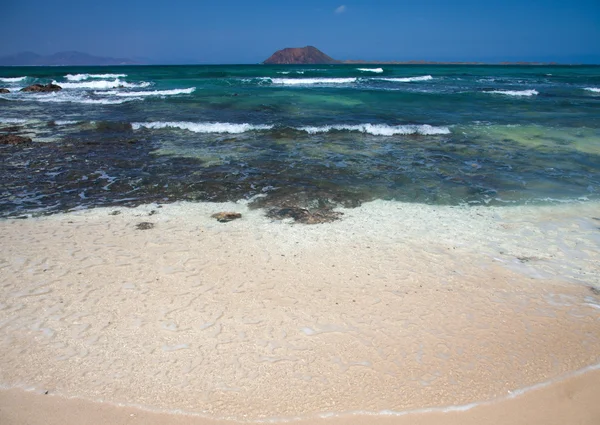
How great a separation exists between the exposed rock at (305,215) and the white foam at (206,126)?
341 inches

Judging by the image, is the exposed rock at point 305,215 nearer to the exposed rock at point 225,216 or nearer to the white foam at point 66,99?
the exposed rock at point 225,216

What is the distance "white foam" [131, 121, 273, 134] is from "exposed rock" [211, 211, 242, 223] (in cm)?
874

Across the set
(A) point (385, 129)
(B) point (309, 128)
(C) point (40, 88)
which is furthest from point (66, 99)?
(A) point (385, 129)

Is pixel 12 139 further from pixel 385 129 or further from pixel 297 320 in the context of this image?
pixel 297 320

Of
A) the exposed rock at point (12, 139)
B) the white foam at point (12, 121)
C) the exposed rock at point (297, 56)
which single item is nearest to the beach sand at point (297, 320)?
the exposed rock at point (12, 139)

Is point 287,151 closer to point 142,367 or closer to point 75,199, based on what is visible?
point 75,199

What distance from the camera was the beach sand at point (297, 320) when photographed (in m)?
3.53

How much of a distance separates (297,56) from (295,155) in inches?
5682

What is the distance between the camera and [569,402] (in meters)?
3.56

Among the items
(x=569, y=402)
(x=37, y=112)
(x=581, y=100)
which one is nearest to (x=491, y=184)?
(x=569, y=402)

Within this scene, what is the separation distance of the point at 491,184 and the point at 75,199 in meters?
9.28

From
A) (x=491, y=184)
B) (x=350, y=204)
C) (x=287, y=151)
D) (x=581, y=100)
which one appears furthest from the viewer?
(x=581, y=100)

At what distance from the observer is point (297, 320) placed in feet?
14.9

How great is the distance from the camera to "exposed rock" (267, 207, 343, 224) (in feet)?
24.3
